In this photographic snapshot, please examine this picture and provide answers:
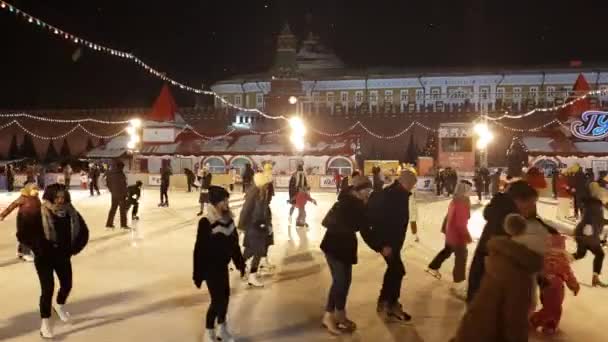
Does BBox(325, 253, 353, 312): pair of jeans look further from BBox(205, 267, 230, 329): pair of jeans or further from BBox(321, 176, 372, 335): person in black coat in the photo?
BBox(205, 267, 230, 329): pair of jeans

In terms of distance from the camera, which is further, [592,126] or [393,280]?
[592,126]

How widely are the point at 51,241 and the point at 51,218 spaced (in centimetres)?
19

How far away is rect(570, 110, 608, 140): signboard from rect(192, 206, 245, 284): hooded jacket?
2729 cm

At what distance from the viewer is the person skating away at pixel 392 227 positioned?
530 centimetres

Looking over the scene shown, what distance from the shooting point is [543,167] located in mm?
28250

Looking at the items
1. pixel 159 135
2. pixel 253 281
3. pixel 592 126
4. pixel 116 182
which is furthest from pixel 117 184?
pixel 159 135

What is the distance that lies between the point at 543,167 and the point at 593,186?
2261cm

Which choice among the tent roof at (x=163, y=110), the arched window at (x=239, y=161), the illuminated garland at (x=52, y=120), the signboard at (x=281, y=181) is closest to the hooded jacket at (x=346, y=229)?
the signboard at (x=281, y=181)

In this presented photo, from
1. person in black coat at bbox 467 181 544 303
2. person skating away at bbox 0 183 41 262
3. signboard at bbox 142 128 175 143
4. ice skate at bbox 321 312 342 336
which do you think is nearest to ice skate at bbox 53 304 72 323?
person skating away at bbox 0 183 41 262

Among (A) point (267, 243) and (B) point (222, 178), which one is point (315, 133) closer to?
(B) point (222, 178)

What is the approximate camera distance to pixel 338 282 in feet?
16.6

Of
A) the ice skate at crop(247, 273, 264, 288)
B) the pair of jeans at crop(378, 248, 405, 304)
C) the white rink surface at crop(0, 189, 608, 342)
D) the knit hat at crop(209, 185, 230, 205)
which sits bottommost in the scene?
the white rink surface at crop(0, 189, 608, 342)

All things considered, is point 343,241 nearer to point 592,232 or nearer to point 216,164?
point 592,232

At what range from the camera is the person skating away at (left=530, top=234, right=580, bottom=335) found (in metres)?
5.12
